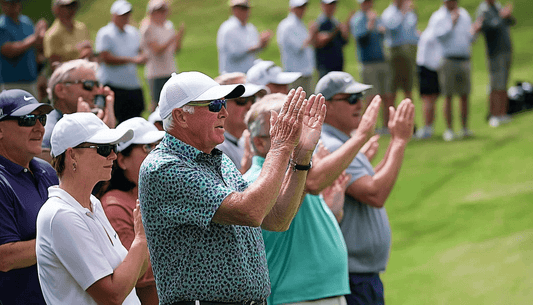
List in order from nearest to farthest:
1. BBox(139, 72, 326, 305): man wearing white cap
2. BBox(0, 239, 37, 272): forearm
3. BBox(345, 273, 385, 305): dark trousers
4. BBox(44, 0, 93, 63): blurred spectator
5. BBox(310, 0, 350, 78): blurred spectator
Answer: BBox(139, 72, 326, 305): man wearing white cap
BBox(0, 239, 37, 272): forearm
BBox(345, 273, 385, 305): dark trousers
BBox(44, 0, 93, 63): blurred spectator
BBox(310, 0, 350, 78): blurred spectator

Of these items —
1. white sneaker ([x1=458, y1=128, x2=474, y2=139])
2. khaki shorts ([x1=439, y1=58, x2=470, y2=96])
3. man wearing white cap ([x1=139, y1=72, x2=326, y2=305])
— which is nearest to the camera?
man wearing white cap ([x1=139, y1=72, x2=326, y2=305])

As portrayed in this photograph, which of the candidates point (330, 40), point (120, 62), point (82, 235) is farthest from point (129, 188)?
point (330, 40)

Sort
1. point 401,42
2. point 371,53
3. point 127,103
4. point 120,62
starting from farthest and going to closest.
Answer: point 401,42
point 371,53
point 127,103
point 120,62

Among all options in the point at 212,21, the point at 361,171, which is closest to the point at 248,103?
the point at 361,171

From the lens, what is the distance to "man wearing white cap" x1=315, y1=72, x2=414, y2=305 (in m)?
4.79

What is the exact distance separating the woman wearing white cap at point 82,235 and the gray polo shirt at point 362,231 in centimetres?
169

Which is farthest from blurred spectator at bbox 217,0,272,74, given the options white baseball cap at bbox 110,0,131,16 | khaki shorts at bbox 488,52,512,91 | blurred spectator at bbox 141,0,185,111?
khaki shorts at bbox 488,52,512,91

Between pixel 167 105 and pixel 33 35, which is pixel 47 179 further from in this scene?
pixel 33 35

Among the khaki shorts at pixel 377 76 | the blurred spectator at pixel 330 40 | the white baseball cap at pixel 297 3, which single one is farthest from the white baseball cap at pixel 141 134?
the khaki shorts at pixel 377 76

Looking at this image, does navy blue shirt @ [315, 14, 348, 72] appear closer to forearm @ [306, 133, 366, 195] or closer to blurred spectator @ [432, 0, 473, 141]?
blurred spectator @ [432, 0, 473, 141]

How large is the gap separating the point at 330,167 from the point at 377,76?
8.62 metres

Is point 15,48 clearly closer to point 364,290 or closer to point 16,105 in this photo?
point 16,105

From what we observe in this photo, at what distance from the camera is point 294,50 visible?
11375 millimetres

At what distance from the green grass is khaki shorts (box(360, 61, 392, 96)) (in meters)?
0.93
